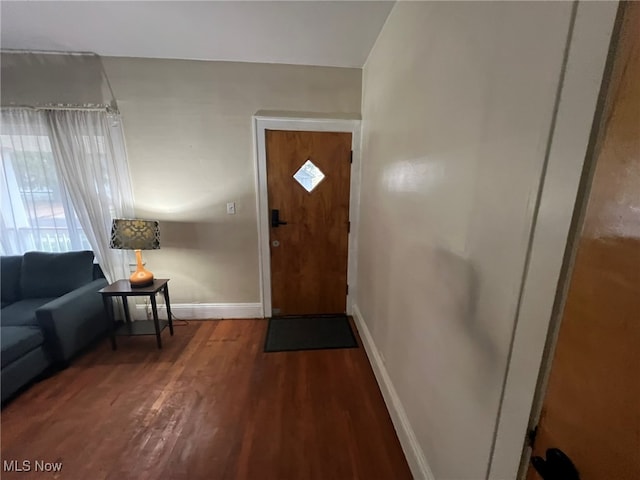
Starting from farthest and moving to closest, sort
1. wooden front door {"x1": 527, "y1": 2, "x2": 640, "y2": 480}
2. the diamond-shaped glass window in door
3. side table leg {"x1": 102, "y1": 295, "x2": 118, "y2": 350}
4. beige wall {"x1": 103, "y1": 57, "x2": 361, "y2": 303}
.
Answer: the diamond-shaped glass window in door < beige wall {"x1": 103, "y1": 57, "x2": 361, "y2": 303} < side table leg {"x1": 102, "y1": 295, "x2": 118, "y2": 350} < wooden front door {"x1": 527, "y1": 2, "x2": 640, "y2": 480}

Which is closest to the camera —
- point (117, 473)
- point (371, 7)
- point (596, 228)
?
point (596, 228)

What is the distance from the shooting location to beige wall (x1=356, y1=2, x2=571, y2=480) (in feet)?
2.28

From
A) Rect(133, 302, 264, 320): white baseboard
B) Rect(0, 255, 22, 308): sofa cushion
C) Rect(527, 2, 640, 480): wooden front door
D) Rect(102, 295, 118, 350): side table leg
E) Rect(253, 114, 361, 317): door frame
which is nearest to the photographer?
Rect(527, 2, 640, 480): wooden front door

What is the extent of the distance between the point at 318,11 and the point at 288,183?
4.40 ft

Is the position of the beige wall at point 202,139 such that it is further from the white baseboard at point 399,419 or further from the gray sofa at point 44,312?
the white baseboard at point 399,419

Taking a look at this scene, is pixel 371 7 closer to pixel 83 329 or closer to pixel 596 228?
pixel 596 228

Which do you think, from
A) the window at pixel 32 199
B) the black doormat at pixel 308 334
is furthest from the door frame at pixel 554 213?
the window at pixel 32 199

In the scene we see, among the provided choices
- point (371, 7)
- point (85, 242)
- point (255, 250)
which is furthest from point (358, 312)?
point (85, 242)

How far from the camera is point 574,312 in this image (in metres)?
0.54

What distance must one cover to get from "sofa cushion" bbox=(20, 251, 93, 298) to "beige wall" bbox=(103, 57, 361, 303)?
519 mm

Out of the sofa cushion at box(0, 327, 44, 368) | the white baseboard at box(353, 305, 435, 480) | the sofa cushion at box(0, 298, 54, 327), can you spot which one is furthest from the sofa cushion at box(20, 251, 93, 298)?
the white baseboard at box(353, 305, 435, 480)

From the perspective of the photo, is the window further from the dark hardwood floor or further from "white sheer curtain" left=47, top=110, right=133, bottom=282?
the dark hardwood floor
